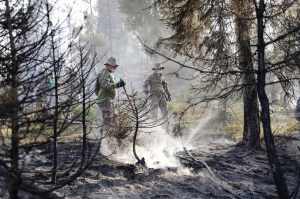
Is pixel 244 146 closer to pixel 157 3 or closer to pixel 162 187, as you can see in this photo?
pixel 162 187

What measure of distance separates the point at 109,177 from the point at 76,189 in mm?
824

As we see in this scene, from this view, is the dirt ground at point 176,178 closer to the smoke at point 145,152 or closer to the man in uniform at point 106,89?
the smoke at point 145,152

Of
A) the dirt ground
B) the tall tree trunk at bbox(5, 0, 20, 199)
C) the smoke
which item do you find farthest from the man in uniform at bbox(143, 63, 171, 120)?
the tall tree trunk at bbox(5, 0, 20, 199)

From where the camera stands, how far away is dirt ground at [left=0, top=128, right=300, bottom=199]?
14.4ft

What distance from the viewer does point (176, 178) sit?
17.0 ft

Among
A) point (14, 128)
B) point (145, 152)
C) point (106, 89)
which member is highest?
point (106, 89)

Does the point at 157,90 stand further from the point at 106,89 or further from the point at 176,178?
the point at 176,178

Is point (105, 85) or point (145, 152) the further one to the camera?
point (145, 152)

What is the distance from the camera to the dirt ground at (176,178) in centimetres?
438

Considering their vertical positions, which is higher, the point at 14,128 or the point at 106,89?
the point at 106,89

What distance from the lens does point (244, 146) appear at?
7758 mm

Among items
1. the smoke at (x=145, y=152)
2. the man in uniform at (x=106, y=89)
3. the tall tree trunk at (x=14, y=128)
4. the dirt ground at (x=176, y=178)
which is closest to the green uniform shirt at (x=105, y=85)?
the man in uniform at (x=106, y=89)

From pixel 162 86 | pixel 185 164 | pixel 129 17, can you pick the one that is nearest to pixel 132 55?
pixel 129 17

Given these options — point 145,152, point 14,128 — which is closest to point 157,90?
point 145,152
